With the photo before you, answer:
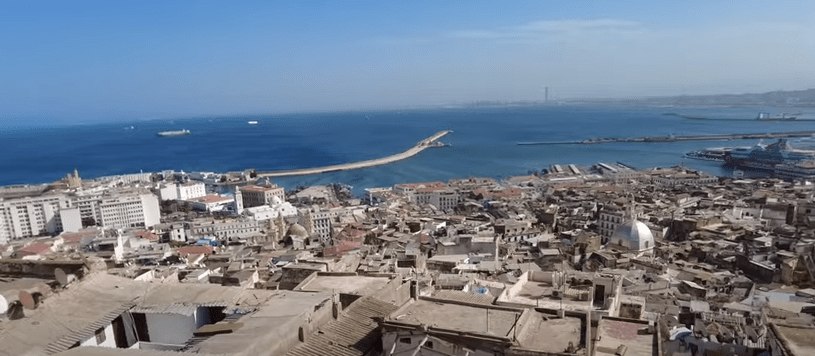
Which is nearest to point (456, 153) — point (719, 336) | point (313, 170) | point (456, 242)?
point (313, 170)

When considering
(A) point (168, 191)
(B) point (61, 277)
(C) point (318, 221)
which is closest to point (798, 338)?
(B) point (61, 277)

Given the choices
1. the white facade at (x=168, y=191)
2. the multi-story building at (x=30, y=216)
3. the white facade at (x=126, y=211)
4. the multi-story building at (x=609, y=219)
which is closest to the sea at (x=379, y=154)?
the white facade at (x=168, y=191)

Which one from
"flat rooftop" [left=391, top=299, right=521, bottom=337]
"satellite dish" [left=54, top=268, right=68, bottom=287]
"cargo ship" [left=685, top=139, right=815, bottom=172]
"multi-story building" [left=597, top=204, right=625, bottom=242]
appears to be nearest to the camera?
"flat rooftop" [left=391, top=299, right=521, bottom=337]

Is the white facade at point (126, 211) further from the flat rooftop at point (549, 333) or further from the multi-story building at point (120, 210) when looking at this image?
the flat rooftop at point (549, 333)

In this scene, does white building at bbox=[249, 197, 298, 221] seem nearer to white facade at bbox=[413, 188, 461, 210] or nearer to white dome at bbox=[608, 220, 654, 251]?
white facade at bbox=[413, 188, 461, 210]

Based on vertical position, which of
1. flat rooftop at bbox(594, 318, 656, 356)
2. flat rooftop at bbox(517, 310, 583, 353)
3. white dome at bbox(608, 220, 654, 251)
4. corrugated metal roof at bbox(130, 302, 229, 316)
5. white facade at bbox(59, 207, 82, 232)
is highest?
corrugated metal roof at bbox(130, 302, 229, 316)

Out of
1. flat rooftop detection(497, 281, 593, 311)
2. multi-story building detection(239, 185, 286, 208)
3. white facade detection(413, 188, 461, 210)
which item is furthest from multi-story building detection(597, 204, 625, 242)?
multi-story building detection(239, 185, 286, 208)

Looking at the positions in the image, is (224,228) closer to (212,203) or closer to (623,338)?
(212,203)
